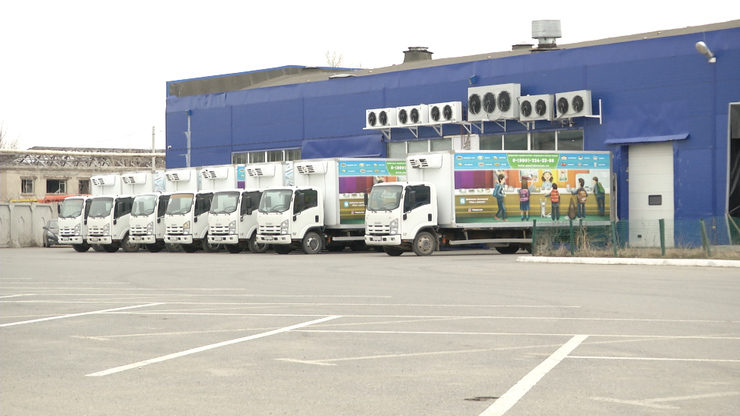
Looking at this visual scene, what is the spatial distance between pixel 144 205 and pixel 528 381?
37.9m

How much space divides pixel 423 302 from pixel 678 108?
2499 cm

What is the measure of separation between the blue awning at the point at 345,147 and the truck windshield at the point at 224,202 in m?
10.3

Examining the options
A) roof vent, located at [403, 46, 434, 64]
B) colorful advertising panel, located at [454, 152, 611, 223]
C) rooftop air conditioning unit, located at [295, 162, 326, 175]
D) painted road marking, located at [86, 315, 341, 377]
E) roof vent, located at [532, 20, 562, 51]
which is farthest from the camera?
roof vent, located at [403, 46, 434, 64]

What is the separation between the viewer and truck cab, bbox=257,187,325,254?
40.1 m

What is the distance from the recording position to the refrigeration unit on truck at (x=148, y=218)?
1794 inches

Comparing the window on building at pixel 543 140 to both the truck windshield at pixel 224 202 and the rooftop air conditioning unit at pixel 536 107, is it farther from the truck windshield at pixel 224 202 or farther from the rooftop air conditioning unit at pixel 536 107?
the truck windshield at pixel 224 202

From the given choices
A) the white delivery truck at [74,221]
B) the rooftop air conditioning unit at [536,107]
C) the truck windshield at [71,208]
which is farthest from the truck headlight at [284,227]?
the truck windshield at [71,208]

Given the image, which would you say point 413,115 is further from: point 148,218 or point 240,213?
point 148,218

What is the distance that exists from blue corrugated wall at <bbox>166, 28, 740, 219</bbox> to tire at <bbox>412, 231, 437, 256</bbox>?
8.63m

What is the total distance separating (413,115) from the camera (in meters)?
48.7

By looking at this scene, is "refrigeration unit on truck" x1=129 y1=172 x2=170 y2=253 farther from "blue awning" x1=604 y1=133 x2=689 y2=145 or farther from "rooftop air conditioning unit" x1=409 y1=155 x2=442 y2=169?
"blue awning" x1=604 y1=133 x2=689 y2=145

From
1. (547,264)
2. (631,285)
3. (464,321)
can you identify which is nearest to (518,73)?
(547,264)

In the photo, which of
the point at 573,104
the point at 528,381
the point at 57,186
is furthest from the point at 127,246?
the point at 57,186

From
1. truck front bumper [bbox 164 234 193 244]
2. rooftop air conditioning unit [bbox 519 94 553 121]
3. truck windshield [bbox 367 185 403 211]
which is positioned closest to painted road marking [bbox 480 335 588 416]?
truck windshield [bbox 367 185 403 211]
